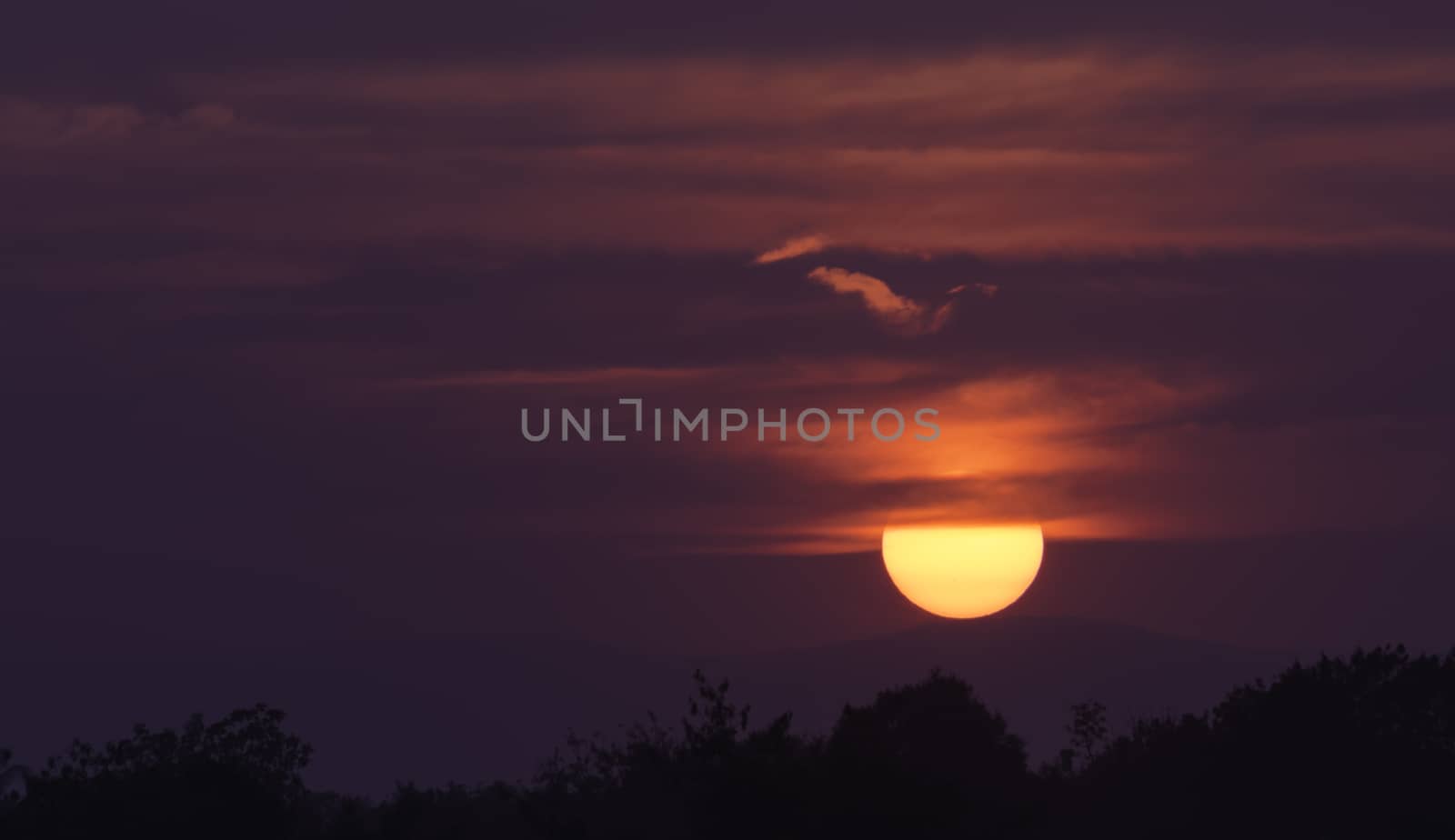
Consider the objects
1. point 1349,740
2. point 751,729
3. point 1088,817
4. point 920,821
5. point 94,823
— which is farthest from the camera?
point 1349,740

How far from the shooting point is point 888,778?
5025 cm

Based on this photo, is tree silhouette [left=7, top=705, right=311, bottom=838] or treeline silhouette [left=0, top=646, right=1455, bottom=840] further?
tree silhouette [left=7, top=705, right=311, bottom=838]

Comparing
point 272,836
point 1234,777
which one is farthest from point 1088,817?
point 272,836

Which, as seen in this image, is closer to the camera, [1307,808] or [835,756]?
[835,756]

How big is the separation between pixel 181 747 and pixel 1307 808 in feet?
134

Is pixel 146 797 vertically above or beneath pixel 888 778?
above

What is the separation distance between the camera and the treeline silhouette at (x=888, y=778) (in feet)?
165

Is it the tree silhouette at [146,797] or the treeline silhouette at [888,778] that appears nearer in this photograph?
the treeline silhouette at [888,778]

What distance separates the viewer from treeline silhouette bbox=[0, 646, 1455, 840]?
5041 cm

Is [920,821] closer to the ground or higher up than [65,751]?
closer to the ground

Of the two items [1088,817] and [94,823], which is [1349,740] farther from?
[94,823]

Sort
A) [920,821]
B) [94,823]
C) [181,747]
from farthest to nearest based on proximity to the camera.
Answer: [181,747] < [94,823] < [920,821]

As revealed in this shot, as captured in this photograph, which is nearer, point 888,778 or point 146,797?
point 888,778

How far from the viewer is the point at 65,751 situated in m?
70.9
